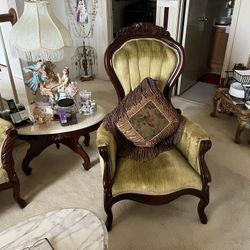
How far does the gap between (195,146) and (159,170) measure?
10.1 inches

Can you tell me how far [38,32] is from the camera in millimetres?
1738

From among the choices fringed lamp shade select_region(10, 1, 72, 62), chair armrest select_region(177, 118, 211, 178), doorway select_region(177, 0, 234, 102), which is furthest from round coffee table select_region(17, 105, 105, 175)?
doorway select_region(177, 0, 234, 102)

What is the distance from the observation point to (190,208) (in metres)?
1.77

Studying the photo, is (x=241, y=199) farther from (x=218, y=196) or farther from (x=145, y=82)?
(x=145, y=82)

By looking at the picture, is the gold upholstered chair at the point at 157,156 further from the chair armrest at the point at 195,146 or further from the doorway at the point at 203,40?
the doorway at the point at 203,40

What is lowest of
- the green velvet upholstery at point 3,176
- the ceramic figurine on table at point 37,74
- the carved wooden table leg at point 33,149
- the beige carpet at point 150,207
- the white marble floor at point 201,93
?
the beige carpet at point 150,207

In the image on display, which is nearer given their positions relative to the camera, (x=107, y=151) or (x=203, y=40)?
(x=107, y=151)

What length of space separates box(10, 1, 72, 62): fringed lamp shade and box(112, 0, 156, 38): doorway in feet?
10.9

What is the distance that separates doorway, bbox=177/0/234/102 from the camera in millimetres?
3076

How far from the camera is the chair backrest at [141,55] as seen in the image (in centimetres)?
174

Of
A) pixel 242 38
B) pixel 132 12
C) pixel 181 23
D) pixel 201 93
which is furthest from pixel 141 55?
pixel 132 12

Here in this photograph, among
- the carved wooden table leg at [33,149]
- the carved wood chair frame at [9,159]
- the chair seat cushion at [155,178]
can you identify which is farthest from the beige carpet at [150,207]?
the chair seat cushion at [155,178]

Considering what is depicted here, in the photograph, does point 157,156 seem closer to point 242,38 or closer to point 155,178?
point 155,178

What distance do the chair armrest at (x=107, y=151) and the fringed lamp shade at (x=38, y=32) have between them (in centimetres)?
77
